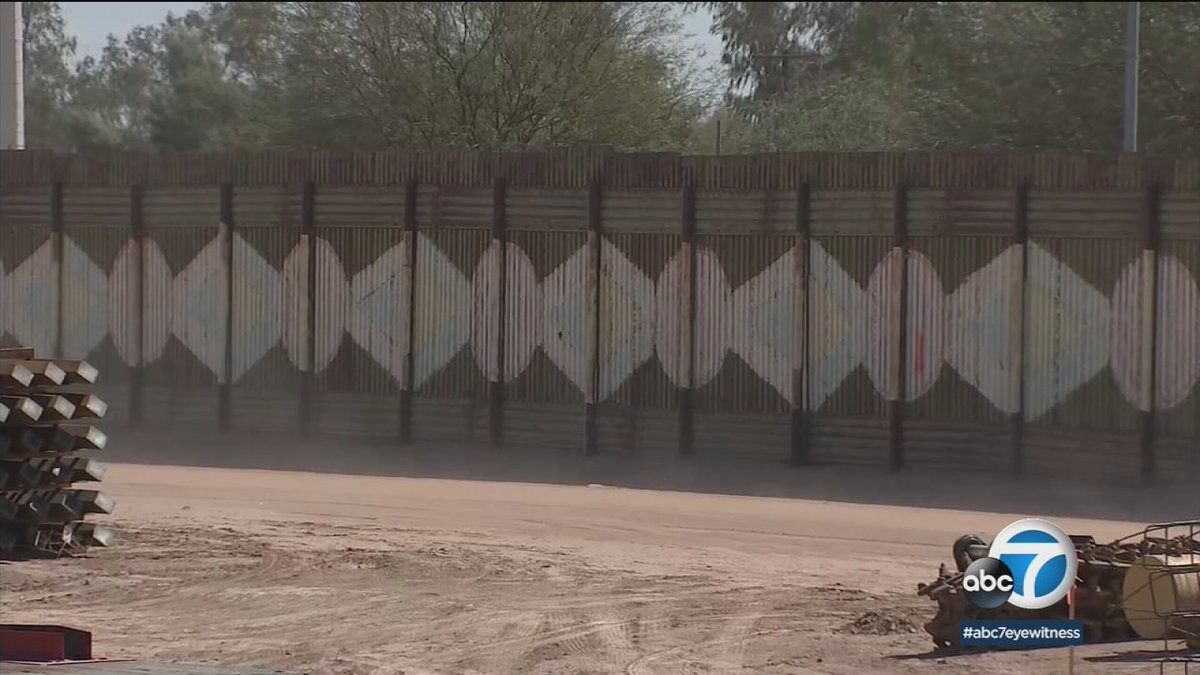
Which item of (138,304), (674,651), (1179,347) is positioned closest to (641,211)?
(1179,347)

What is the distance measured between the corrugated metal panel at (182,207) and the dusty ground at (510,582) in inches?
179

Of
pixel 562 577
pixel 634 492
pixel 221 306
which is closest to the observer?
pixel 562 577

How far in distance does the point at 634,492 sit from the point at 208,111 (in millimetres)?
36952

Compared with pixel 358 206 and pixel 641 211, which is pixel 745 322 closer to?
pixel 641 211

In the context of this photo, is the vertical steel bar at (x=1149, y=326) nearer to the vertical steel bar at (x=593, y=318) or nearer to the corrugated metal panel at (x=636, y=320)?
the corrugated metal panel at (x=636, y=320)

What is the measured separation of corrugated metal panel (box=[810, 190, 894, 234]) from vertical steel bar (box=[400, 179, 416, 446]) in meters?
4.85

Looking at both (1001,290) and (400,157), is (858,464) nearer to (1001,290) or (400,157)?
(1001,290)

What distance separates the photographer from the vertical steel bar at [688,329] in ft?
63.4

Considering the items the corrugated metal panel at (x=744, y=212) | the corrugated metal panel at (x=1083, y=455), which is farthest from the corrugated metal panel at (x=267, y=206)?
the corrugated metal panel at (x=1083, y=455)

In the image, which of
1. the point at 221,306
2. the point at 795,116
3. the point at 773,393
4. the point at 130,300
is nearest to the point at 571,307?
the point at 773,393

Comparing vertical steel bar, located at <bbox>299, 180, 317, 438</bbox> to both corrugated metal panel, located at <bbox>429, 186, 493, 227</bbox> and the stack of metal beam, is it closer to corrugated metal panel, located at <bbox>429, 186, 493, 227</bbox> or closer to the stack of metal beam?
corrugated metal panel, located at <bbox>429, 186, 493, 227</bbox>

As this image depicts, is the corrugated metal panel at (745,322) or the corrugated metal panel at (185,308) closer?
the corrugated metal panel at (745,322)

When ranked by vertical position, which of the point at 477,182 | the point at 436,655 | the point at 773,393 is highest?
the point at 477,182

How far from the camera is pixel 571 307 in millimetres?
19938
